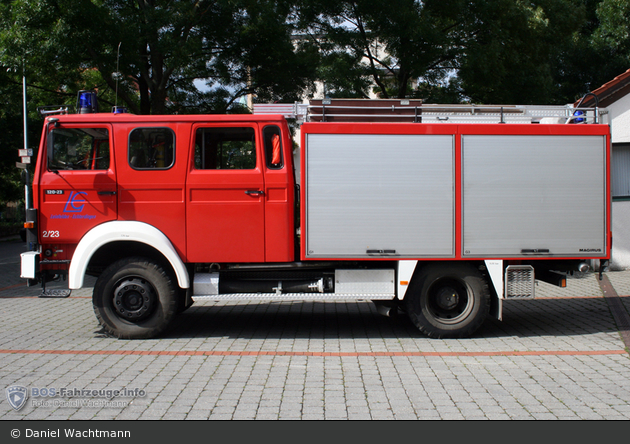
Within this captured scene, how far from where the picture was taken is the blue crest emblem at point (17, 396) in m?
4.46

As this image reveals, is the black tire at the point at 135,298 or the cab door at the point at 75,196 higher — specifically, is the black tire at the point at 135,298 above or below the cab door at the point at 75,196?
below

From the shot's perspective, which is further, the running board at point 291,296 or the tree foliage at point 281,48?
the tree foliage at point 281,48

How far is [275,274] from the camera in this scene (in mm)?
6719

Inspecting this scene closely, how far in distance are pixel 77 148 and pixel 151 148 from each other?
91cm

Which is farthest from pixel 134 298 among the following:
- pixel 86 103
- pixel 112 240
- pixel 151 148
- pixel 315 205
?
pixel 86 103

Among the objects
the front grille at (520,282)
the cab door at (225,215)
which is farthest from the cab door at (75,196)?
the front grille at (520,282)

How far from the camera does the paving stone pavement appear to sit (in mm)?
4371

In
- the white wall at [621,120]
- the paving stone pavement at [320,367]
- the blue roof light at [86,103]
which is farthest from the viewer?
the white wall at [621,120]

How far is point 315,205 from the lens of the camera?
6.43 meters

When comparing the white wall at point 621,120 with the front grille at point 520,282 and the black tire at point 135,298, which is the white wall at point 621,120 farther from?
the black tire at point 135,298

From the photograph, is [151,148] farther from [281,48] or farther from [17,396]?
[281,48]

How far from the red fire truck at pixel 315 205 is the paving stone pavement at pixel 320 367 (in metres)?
0.58

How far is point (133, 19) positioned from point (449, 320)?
992 cm
